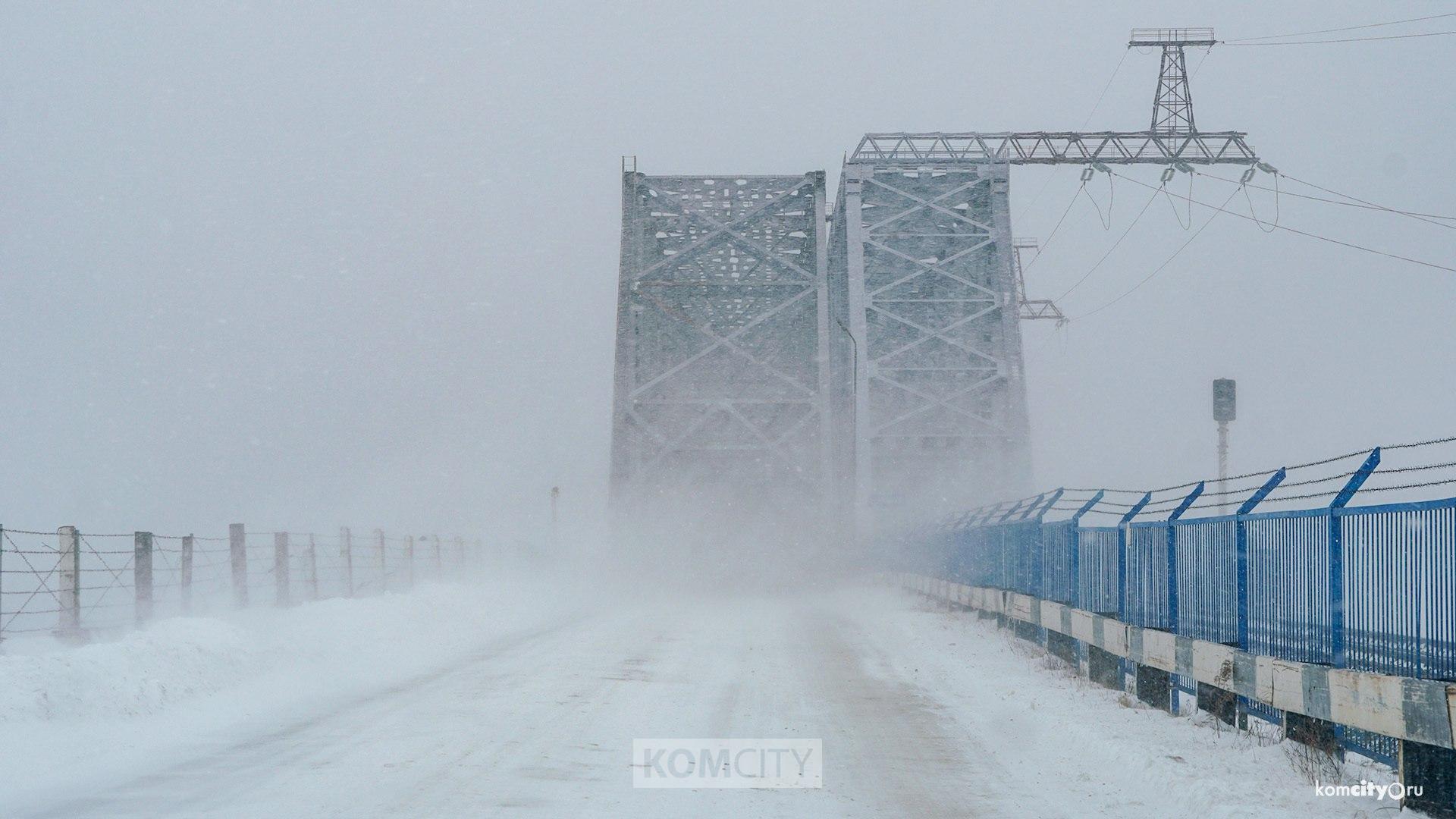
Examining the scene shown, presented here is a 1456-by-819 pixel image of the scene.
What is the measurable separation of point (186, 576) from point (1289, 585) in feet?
46.6

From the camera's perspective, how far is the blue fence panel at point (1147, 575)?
37.1ft

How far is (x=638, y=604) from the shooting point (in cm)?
2891

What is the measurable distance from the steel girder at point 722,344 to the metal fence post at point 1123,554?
28.7 metres

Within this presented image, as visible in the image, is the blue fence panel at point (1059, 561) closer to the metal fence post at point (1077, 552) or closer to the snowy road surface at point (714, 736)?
the metal fence post at point (1077, 552)

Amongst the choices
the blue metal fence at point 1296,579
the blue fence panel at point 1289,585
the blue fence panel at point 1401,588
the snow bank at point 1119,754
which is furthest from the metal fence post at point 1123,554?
the blue fence panel at point 1401,588

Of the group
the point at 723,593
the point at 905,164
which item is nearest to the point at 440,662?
the point at 723,593

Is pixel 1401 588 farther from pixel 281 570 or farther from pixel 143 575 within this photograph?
pixel 281 570

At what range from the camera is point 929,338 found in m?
42.2

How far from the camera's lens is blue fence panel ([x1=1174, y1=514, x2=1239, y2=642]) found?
985cm

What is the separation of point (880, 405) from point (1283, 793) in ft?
114

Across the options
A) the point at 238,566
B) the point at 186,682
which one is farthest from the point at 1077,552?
the point at 238,566

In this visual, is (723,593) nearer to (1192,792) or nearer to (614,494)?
(614,494)

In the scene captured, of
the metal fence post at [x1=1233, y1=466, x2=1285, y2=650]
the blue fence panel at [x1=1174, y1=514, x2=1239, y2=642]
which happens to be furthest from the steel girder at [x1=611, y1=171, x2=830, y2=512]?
the metal fence post at [x1=1233, y1=466, x2=1285, y2=650]

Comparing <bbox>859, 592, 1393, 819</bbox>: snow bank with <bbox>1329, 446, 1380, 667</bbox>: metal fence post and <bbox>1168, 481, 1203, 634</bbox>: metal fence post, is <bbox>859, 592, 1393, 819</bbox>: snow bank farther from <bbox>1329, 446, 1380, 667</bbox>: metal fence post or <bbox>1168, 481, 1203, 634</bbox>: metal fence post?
<bbox>1168, 481, 1203, 634</bbox>: metal fence post
